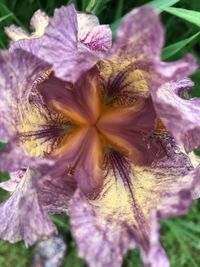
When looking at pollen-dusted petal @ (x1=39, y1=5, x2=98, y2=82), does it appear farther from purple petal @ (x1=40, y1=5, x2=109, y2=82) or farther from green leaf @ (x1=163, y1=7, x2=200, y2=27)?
green leaf @ (x1=163, y1=7, x2=200, y2=27)

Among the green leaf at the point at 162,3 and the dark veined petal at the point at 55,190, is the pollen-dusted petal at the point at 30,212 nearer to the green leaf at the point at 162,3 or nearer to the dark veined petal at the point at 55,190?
the dark veined petal at the point at 55,190

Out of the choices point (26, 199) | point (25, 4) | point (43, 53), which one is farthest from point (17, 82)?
point (25, 4)

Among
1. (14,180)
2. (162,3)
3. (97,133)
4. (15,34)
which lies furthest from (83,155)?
(162,3)

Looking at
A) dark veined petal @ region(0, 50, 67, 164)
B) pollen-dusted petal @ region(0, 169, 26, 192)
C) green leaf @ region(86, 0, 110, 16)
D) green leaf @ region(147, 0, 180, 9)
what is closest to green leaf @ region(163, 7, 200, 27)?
green leaf @ region(147, 0, 180, 9)

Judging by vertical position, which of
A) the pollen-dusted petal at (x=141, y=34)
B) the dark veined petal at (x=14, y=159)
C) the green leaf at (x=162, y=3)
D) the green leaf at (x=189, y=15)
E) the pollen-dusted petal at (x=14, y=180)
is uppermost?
the pollen-dusted petal at (x=141, y=34)

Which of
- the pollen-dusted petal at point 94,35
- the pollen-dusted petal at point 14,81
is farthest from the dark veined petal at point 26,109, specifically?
the pollen-dusted petal at point 94,35

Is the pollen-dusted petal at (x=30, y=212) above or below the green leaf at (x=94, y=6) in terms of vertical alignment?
below
